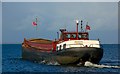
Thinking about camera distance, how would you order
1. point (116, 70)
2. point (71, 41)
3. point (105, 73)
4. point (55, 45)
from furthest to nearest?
point (55, 45) → point (71, 41) → point (116, 70) → point (105, 73)

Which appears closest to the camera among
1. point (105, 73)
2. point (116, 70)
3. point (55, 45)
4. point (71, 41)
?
point (105, 73)

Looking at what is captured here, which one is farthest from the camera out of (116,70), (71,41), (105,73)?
(71,41)

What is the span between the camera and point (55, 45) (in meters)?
72.8

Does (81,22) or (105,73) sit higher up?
(81,22)

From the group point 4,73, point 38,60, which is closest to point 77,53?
point 4,73

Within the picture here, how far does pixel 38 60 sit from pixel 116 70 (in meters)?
19.8

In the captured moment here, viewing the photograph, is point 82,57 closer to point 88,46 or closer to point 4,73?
point 88,46

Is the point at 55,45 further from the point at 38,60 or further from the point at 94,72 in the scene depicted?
the point at 94,72

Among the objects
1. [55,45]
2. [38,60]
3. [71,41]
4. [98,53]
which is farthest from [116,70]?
[38,60]

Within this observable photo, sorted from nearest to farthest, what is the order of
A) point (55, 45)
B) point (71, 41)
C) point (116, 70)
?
point (116, 70), point (71, 41), point (55, 45)

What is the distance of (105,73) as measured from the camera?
56625 millimetres

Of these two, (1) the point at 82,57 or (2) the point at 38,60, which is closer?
(1) the point at 82,57

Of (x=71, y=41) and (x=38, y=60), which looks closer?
(x=71, y=41)

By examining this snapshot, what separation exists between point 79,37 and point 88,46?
15.3 feet
